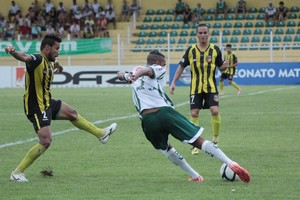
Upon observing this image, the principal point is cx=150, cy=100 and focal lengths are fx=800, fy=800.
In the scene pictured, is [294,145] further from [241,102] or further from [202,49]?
[241,102]

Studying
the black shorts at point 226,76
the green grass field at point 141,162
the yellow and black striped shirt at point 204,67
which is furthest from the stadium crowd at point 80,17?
the yellow and black striped shirt at point 204,67

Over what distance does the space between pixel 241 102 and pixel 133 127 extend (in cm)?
882

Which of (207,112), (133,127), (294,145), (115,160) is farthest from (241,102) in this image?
(115,160)

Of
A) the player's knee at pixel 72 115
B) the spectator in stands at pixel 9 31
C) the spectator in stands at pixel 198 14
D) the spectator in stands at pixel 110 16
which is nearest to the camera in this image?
the player's knee at pixel 72 115

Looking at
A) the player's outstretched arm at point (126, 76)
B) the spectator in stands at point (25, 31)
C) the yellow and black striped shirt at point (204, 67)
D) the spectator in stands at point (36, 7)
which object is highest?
the player's outstretched arm at point (126, 76)

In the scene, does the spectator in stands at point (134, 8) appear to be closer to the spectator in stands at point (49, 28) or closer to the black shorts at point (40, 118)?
the spectator in stands at point (49, 28)

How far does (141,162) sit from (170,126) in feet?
7.99

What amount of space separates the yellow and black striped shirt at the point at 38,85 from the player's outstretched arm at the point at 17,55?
349 millimetres

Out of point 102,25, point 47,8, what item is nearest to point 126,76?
point 102,25

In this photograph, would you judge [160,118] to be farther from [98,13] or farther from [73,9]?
[73,9]

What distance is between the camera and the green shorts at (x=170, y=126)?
9422mm

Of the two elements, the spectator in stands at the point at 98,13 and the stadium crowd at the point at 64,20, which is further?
the spectator in stands at the point at 98,13

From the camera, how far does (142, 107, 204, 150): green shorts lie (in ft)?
30.9

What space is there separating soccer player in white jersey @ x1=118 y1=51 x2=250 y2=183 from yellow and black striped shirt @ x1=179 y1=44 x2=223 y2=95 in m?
3.62
